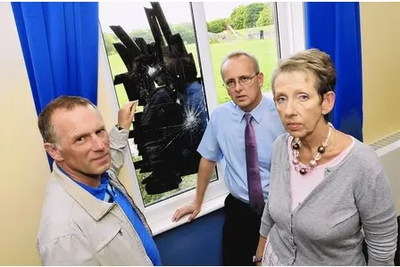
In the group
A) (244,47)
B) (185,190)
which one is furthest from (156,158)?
(244,47)

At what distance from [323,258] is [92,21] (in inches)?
51.5

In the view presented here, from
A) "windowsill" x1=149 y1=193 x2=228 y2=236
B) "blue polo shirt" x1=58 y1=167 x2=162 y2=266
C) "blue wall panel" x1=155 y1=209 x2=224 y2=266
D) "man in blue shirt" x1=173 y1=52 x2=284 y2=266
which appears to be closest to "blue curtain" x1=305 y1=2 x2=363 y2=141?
"man in blue shirt" x1=173 y1=52 x2=284 y2=266

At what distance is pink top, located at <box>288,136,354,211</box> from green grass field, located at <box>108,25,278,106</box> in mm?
A: 897

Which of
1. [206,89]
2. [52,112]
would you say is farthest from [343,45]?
[52,112]

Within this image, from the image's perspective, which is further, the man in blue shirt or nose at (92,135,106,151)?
the man in blue shirt

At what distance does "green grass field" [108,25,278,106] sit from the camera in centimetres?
191

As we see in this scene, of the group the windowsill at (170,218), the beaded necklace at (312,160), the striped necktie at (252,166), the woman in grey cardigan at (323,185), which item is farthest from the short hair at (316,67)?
the windowsill at (170,218)

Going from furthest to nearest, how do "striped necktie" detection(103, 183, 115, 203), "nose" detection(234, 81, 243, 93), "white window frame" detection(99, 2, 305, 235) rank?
"white window frame" detection(99, 2, 305, 235) → "nose" detection(234, 81, 243, 93) → "striped necktie" detection(103, 183, 115, 203)

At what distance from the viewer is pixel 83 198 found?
3.89ft

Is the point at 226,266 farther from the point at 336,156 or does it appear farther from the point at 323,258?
the point at 336,156

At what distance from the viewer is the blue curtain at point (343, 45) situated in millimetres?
2105

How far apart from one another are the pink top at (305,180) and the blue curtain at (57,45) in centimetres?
95

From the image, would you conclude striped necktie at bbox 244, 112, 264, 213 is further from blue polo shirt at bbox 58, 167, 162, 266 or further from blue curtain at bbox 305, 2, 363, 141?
blue curtain at bbox 305, 2, 363, 141

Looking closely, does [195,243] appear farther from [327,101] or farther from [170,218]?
[327,101]
